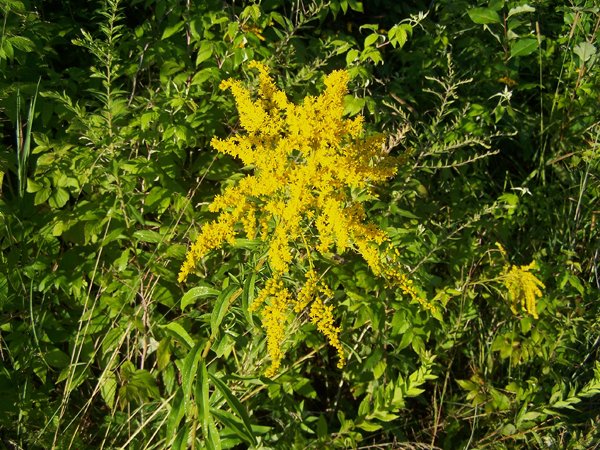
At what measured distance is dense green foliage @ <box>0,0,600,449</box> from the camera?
7.53 feet

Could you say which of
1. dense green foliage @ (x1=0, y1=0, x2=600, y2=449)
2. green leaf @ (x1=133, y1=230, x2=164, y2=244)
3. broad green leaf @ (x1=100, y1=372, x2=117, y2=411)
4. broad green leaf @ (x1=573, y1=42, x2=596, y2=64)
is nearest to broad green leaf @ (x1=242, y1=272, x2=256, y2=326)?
dense green foliage @ (x1=0, y1=0, x2=600, y2=449)

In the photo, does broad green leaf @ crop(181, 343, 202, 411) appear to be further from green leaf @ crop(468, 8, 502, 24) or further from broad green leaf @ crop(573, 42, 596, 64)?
broad green leaf @ crop(573, 42, 596, 64)

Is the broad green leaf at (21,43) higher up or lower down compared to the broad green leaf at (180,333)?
higher up

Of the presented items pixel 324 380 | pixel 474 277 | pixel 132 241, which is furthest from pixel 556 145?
pixel 132 241

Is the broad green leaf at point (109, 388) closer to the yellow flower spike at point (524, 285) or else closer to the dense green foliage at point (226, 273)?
the dense green foliage at point (226, 273)

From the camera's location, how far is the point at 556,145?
3449 mm

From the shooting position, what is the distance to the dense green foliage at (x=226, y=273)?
90.4 inches

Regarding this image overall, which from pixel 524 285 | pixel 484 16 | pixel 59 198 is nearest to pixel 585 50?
pixel 484 16

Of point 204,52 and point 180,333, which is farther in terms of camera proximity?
point 204,52

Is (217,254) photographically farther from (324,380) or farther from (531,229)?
(531,229)

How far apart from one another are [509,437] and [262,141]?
159 centimetres

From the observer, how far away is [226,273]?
250 centimetres

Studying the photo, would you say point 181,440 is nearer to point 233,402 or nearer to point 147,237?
point 233,402

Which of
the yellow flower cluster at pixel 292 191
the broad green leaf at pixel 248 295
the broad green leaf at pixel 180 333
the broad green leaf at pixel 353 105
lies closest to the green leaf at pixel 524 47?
the broad green leaf at pixel 353 105
